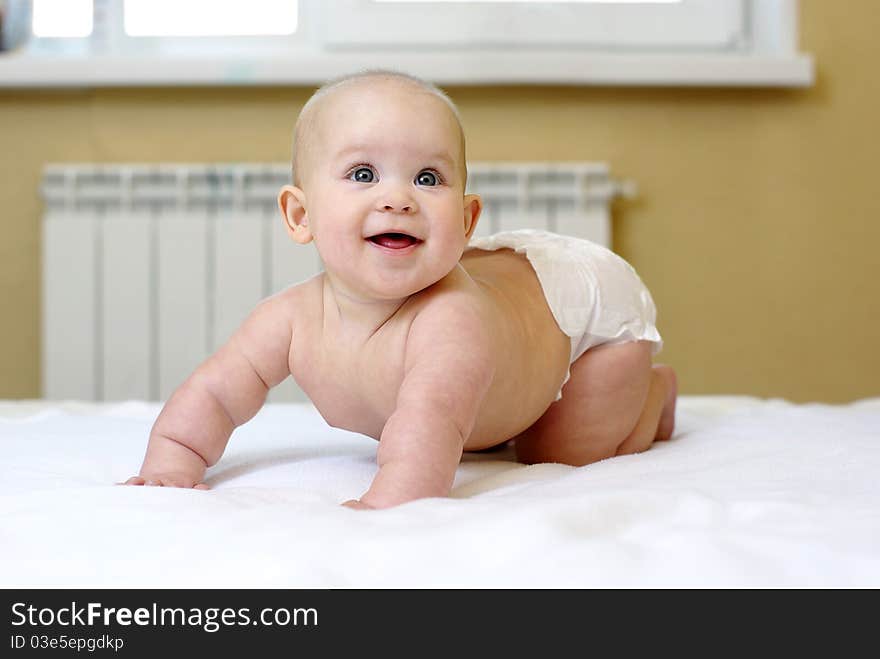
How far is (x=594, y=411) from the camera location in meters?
1.11

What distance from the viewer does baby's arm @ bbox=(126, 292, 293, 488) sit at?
950 millimetres

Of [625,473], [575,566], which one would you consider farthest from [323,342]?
[575,566]

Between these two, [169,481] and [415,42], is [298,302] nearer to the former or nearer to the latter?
[169,481]

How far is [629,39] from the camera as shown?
226 cm

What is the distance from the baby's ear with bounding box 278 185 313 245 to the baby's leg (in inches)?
12.9

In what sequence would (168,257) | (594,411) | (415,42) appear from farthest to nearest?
(415,42)
(168,257)
(594,411)

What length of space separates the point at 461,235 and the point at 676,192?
141 cm

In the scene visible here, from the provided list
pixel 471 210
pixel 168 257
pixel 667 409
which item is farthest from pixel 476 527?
pixel 168 257

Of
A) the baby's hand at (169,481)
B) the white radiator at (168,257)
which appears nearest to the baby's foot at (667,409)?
the baby's hand at (169,481)

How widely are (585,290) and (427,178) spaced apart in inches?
11.1

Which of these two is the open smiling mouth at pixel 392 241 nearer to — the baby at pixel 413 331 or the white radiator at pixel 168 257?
the baby at pixel 413 331

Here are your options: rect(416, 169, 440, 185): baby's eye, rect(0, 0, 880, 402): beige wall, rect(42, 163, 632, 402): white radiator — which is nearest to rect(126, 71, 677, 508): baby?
rect(416, 169, 440, 185): baby's eye

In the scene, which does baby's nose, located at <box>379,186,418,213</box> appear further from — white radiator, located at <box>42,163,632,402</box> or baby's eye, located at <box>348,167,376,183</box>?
white radiator, located at <box>42,163,632,402</box>
